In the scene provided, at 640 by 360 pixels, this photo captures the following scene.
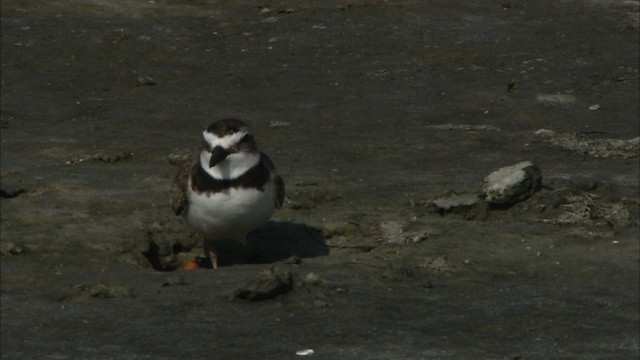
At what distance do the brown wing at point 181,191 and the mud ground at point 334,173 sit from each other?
0.34m

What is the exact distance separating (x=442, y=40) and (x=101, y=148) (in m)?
5.09

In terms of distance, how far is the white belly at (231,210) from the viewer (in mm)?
9188

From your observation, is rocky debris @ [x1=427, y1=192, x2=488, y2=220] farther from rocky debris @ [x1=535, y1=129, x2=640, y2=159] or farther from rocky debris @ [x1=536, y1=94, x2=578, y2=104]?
rocky debris @ [x1=536, y1=94, x2=578, y2=104]

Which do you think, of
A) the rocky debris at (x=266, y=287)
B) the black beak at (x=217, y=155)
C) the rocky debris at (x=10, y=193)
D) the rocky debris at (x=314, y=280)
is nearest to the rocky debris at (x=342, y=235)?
the black beak at (x=217, y=155)

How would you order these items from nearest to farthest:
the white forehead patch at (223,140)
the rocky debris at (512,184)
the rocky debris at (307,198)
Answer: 1. the white forehead patch at (223,140)
2. the rocky debris at (512,184)
3. the rocky debris at (307,198)

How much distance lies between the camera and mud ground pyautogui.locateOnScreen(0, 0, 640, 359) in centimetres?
773

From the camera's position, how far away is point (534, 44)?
1573cm

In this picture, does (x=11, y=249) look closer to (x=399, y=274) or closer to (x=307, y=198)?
(x=307, y=198)

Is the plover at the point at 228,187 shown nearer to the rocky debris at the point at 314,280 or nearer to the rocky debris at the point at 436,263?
the rocky debris at the point at 314,280

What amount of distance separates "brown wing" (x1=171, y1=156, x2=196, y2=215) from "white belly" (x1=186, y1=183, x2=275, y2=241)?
0.22ft

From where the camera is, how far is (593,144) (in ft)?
39.2

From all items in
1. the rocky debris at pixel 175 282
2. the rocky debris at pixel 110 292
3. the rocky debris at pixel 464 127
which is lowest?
the rocky debris at pixel 464 127

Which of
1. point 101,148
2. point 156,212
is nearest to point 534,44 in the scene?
point 101,148

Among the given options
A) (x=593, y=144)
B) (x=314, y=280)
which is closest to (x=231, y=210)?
(x=314, y=280)
